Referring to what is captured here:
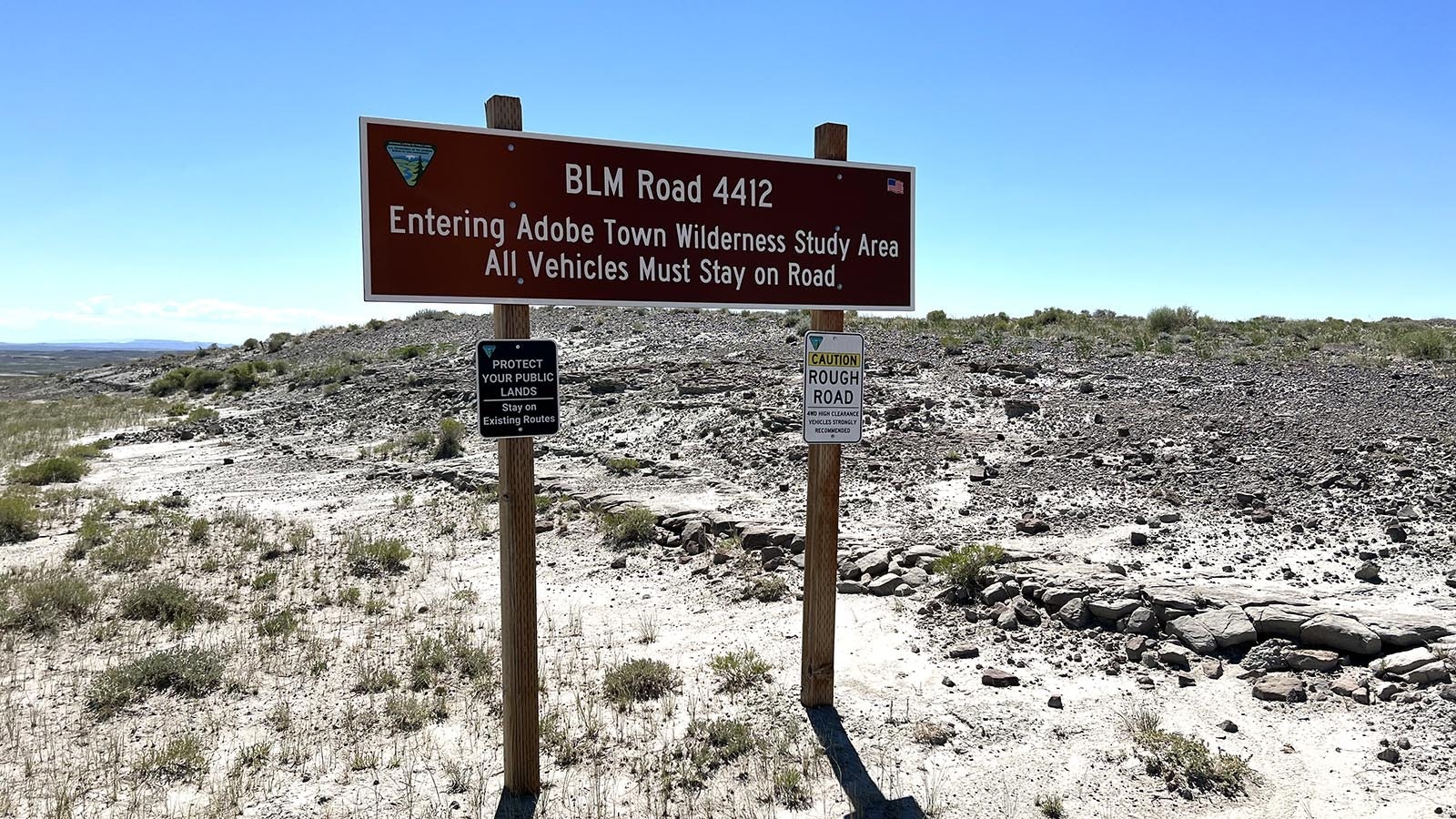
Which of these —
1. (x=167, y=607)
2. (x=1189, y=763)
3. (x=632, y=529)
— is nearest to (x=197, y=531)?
(x=167, y=607)

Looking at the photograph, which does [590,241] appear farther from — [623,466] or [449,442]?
[449,442]

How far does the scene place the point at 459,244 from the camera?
13.6 feet

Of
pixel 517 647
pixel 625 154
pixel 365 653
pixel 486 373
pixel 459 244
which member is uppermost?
pixel 625 154

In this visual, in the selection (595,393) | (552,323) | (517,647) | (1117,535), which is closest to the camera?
(517,647)

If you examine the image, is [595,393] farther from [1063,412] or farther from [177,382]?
[177,382]

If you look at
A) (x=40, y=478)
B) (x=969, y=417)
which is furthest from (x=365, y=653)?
(x=40, y=478)

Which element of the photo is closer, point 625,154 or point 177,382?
point 625,154

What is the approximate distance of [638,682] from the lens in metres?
6.02

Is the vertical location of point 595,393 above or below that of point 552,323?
below

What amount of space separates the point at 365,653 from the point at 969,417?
34.8 feet

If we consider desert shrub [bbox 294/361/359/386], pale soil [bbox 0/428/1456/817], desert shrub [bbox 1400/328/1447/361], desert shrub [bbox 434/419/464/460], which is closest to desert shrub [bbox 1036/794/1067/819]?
pale soil [bbox 0/428/1456/817]

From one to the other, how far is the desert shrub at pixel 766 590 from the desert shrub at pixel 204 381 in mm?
29743

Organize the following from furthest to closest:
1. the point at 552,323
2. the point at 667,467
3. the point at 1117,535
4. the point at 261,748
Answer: the point at 552,323
the point at 667,467
the point at 1117,535
the point at 261,748

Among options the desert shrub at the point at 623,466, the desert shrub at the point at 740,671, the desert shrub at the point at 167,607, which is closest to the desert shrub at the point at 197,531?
the desert shrub at the point at 167,607
